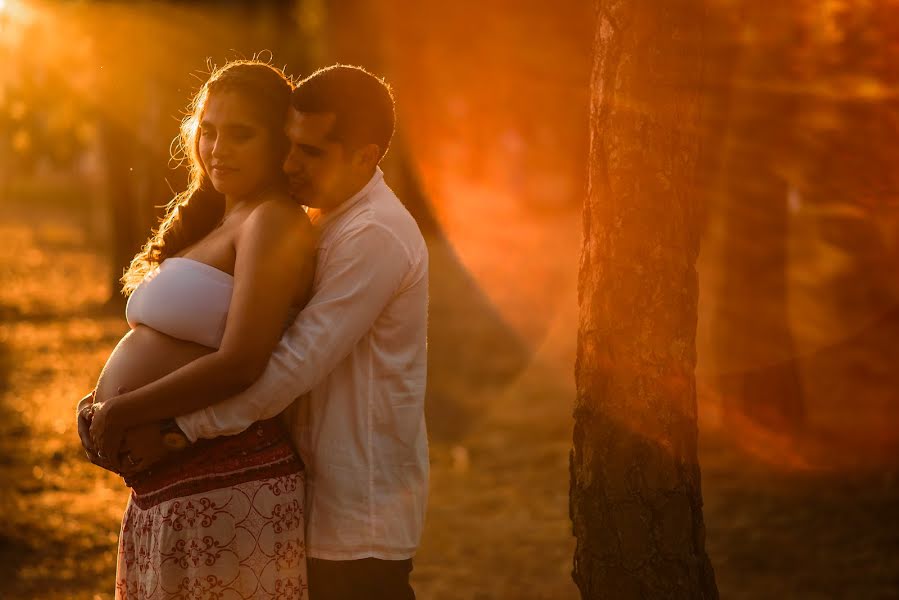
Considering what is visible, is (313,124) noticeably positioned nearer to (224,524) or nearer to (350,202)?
(350,202)

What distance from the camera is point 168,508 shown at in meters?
3.12

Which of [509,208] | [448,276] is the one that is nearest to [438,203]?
[509,208]

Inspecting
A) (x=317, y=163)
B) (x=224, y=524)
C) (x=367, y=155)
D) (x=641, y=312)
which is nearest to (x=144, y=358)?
(x=224, y=524)

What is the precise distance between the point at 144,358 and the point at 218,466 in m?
0.37

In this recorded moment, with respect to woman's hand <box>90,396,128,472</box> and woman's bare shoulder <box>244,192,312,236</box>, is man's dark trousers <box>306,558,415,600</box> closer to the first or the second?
woman's hand <box>90,396,128,472</box>

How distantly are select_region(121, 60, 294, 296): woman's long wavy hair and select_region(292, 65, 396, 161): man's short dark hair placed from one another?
0.32 ft

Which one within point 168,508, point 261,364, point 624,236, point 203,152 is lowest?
point 168,508

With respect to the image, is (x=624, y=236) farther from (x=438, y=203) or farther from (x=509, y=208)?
(x=509, y=208)

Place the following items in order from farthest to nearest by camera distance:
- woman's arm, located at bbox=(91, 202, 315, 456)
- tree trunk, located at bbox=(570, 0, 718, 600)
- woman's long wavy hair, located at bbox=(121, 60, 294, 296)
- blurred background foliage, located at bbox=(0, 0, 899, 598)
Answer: blurred background foliage, located at bbox=(0, 0, 899, 598), tree trunk, located at bbox=(570, 0, 718, 600), woman's long wavy hair, located at bbox=(121, 60, 294, 296), woman's arm, located at bbox=(91, 202, 315, 456)

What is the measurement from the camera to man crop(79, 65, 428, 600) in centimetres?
305

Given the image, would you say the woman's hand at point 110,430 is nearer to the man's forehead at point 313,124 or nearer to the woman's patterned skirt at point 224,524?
the woman's patterned skirt at point 224,524

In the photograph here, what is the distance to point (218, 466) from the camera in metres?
3.14

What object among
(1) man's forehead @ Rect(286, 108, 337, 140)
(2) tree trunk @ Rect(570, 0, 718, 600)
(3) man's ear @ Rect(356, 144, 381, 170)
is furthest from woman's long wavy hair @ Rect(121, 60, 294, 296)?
(2) tree trunk @ Rect(570, 0, 718, 600)

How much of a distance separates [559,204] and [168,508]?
3016 centimetres
